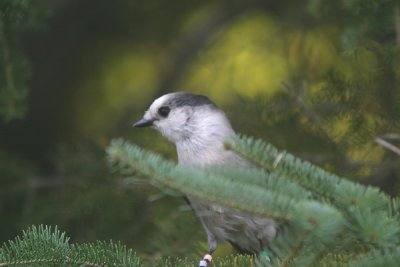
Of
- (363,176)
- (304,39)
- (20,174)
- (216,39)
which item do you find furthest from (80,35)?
(363,176)

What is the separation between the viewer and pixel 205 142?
3.54m

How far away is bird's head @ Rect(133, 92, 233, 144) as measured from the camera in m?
3.62

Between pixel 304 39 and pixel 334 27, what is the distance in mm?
236

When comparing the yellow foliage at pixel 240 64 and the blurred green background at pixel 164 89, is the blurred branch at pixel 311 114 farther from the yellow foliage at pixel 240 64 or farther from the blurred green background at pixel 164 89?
the yellow foliage at pixel 240 64

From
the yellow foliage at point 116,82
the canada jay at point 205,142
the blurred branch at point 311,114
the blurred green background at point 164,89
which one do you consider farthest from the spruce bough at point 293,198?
the yellow foliage at point 116,82

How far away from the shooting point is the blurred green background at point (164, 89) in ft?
11.7

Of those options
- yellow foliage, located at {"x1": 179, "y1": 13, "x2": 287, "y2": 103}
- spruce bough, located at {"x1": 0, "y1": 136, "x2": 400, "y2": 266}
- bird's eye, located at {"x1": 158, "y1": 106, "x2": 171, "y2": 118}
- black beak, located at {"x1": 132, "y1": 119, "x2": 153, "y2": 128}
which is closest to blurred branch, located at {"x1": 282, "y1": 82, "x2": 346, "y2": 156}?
bird's eye, located at {"x1": 158, "y1": 106, "x2": 171, "y2": 118}

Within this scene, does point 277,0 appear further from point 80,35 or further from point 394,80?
point 394,80

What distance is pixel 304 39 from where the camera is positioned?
4.55 m

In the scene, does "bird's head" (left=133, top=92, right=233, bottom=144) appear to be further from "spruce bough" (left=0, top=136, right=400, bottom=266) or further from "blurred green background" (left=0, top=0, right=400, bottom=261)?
"spruce bough" (left=0, top=136, right=400, bottom=266)

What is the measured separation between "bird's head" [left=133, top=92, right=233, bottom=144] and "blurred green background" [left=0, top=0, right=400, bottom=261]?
1.14 ft

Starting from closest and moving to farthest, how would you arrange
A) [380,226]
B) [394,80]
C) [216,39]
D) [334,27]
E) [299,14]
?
[380,226]
[394,80]
[334,27]
[299,14]
[216,39]

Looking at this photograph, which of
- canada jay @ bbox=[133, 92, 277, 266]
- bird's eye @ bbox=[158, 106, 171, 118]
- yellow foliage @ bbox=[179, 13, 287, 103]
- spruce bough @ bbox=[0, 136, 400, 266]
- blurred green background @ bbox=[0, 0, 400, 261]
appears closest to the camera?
spruce bough @ bbox=[0, 136, 400, 266]

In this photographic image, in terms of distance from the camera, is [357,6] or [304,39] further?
[304,39]
